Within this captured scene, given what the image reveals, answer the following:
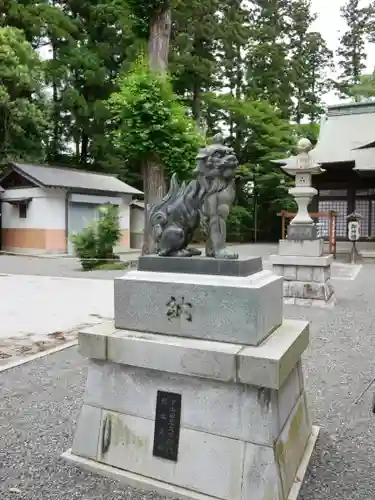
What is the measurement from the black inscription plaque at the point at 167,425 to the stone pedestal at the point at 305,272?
560cm

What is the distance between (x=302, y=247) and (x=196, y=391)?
5765mm

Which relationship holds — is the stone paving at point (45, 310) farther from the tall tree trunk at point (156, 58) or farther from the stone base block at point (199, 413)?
the tall tree trunk at point (156, 58)

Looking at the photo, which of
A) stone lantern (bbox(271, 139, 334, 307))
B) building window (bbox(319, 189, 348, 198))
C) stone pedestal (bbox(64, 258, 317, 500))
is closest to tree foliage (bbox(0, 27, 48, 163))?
building window (bbox(319, 189, 348, 198))

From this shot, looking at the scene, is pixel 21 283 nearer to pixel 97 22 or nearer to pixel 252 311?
pixel 252 311

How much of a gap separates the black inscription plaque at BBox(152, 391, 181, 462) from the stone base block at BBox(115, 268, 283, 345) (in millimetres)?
361

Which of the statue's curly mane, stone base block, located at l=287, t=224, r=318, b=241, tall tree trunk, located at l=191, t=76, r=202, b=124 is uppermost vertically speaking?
tall tree trunk, located at l=191, t=76, r=202, b=124

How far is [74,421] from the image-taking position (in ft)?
10.3

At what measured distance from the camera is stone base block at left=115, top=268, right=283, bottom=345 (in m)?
2.26

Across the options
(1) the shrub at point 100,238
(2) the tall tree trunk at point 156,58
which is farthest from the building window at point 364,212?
(1) the shrub at point 100,238

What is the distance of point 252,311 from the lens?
2.24 meters

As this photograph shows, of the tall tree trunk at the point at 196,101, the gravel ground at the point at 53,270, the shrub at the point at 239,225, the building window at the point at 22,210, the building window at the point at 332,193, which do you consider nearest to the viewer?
the gravel ground at the point at 53,270

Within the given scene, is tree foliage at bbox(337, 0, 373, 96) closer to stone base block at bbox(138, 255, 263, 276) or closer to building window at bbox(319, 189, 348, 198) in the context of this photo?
building window at bbox(319, 189, 348, 198)

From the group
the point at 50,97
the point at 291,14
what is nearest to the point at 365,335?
the point at 50,97

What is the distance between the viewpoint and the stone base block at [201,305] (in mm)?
2260
